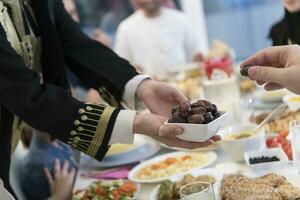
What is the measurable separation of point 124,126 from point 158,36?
2848 millimetres

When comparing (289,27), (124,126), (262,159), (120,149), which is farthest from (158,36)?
(124,126)

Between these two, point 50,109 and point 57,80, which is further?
point 57,80

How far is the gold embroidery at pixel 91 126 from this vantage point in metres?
1.22

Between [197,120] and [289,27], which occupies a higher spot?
[197,120]

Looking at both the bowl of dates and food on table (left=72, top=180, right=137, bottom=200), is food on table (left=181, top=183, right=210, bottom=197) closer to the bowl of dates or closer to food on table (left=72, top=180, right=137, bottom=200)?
the bowl of dates

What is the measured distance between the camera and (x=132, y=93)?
152 cm

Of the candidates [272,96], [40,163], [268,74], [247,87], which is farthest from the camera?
[247,87]

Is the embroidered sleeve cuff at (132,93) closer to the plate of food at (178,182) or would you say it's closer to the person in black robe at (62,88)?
the person in black robe at (62,88)

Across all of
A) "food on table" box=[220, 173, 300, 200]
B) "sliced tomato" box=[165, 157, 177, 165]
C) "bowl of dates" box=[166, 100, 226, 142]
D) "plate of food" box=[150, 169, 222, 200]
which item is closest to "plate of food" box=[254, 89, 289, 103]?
"sliced tomato" box=[165, 157, 177, 165]

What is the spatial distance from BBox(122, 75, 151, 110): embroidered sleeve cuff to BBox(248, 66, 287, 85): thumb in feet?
1.64

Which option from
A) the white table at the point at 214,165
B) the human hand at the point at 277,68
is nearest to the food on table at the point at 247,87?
the white table at the point at 214,165

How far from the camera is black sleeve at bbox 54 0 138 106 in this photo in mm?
1550

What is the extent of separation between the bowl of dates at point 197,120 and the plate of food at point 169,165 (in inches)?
14.3

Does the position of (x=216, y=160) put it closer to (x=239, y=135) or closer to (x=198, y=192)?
(x=239, y=135)
